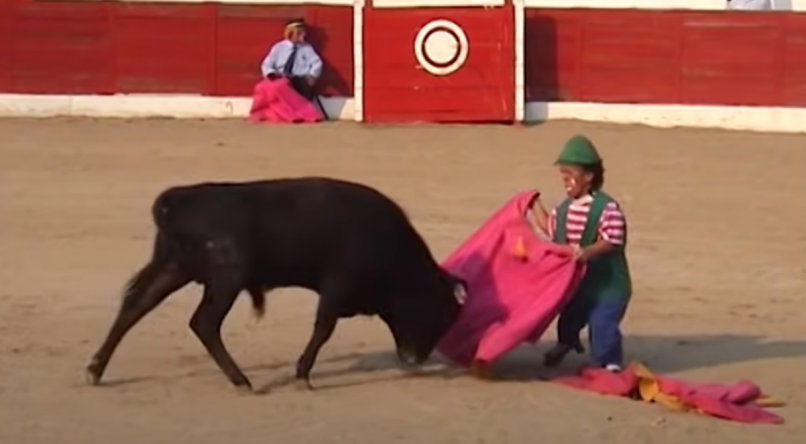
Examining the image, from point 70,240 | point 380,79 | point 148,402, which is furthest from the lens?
point 380,79

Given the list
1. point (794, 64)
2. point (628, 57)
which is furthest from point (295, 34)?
point (794, 64)

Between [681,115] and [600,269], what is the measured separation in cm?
1065

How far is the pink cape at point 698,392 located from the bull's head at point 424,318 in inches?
19.2

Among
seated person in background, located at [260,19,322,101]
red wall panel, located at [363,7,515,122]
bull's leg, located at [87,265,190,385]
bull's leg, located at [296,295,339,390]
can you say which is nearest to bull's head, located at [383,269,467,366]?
bull's leg, located at [296,295,339,390]

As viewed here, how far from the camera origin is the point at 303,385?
7586 millimetres

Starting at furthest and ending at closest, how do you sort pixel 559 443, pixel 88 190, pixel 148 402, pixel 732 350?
1. pixel 88 190
2. pixel 732 350
3. pixel 148 402
4. pixel 559 443

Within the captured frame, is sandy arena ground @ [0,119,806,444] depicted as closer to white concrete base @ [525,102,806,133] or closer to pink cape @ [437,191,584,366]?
pink cape @ [437,191,584,366]

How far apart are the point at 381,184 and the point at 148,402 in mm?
6749

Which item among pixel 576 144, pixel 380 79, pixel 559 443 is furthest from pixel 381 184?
pixel 559 443

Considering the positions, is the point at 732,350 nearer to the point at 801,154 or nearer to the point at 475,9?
the point at 801,154

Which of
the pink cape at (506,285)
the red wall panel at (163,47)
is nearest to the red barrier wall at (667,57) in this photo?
the red wall panel at (163,47)

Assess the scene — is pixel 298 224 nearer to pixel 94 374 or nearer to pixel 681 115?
pixel 94 374

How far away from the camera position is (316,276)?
755cm

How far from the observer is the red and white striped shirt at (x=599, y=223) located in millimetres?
7656
